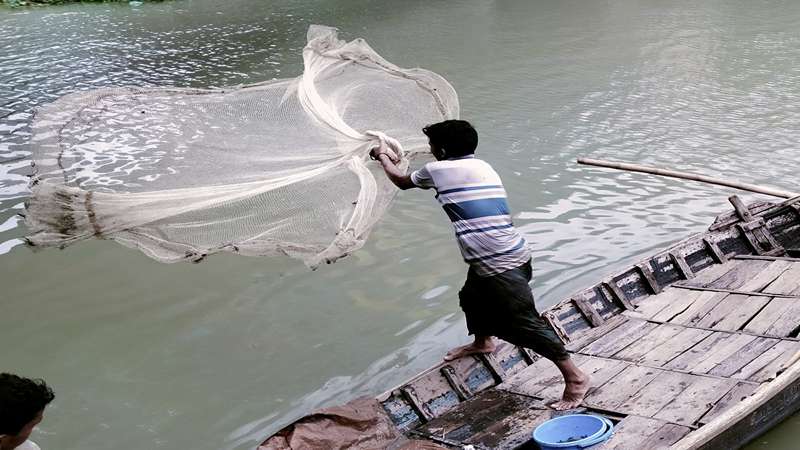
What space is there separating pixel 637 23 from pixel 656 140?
760 centimetres

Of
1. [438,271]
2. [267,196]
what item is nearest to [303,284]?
[438,271]

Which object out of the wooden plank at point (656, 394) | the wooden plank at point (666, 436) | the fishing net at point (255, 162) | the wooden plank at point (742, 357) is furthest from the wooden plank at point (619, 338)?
the fishing net at point (255, 162)

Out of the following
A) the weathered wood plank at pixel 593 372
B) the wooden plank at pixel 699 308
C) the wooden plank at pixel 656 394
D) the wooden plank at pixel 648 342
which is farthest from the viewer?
the wooden plank at pixel 699 308

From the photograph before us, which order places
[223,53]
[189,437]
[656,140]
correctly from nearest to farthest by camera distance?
[189,437] → [656,140] → [223,53]

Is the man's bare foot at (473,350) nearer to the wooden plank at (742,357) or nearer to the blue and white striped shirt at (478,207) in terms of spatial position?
the blue and white striped shirt at (478,207)

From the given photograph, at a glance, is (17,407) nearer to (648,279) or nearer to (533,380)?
(533,380)

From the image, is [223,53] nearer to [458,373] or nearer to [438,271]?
[438,271]

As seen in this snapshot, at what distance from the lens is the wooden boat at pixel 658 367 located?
3516 millimetres

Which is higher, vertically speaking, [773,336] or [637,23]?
[637,23]

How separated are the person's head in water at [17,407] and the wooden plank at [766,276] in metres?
4.00

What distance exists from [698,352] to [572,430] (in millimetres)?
1206

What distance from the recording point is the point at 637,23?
15.2 meters

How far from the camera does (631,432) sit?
342 centimetres

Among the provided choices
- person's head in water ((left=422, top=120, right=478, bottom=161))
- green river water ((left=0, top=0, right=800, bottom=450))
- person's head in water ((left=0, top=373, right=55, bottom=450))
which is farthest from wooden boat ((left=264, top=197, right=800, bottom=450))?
person's head in water ((left=0, top=373, right=55, bottom=450))
